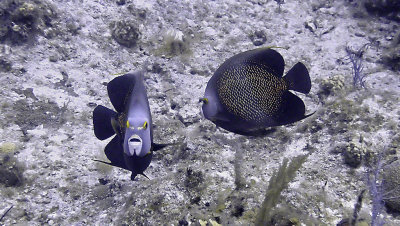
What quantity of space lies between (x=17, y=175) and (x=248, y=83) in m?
2.75

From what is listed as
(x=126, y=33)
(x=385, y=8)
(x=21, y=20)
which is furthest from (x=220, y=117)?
(x=385, y=8)

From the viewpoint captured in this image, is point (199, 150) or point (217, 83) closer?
point (217, 83)

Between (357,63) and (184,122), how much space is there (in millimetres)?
3197

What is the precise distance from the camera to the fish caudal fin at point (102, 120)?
8.48 feet

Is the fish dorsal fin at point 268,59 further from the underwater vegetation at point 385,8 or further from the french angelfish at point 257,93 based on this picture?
the underwater vegetation at point 385,8

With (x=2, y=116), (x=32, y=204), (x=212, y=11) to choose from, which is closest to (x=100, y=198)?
(x=32, y=204)

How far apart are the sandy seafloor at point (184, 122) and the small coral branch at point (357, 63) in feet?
0.31

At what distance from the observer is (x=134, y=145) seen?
2.05m

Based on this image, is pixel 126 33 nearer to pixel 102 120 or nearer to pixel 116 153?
pixel 102 120

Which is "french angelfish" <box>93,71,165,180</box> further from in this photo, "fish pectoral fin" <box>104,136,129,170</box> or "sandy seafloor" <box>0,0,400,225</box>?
"sandy seafloor" <box>0,0,400,225</box>

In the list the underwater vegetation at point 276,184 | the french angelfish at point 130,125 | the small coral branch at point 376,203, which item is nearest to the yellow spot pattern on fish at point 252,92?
the french angelfish at point 130,125

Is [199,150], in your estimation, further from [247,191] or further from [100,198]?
[100,198]

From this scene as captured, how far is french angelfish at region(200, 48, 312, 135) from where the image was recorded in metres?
2.30

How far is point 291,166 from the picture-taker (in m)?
2.98
